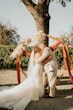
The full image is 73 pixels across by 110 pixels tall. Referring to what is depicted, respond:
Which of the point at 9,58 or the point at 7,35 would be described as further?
the point at 7,35

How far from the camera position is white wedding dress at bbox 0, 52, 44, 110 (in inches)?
359

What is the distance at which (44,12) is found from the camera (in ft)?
48.0

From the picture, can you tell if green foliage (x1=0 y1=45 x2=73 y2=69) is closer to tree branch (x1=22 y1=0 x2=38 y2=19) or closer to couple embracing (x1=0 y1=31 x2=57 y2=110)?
tree branch (x1=22 y1=0 x2=38 y2=19)

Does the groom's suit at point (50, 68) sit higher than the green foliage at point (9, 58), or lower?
lower

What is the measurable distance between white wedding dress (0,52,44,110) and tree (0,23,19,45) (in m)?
34.5

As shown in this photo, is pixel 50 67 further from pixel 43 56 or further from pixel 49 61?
pixel 43 56

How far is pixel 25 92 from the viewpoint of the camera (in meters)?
9.87

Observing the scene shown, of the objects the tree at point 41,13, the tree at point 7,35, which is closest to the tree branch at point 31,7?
the tree at point 41,13

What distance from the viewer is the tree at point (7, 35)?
45.9 metres

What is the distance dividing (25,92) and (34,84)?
71 centimetres

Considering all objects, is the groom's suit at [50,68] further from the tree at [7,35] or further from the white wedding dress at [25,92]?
the tree at [7,35]

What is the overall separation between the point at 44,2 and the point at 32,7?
59 centimetres

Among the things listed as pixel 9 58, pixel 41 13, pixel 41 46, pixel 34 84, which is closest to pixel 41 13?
pixel 41 13

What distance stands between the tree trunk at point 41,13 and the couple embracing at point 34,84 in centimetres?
281
